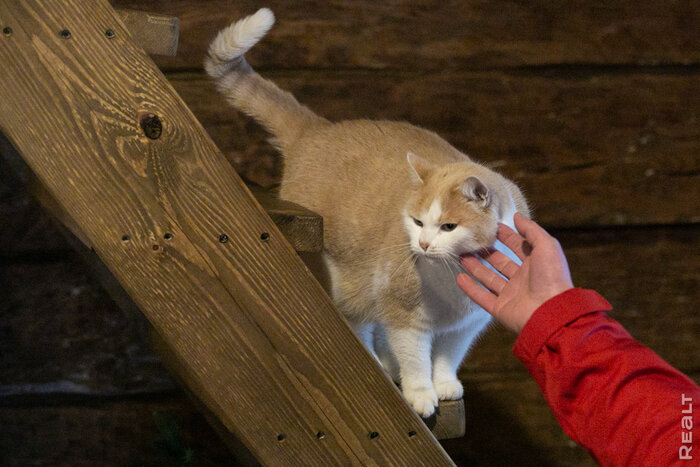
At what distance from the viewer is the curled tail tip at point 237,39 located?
119cm

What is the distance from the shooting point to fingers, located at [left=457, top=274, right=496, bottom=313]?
3.25ft

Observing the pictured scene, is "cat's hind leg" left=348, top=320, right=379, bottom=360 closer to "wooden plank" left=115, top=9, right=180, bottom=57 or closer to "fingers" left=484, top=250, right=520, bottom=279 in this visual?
"fingers" left=484, top=250, right=520, bottom=279

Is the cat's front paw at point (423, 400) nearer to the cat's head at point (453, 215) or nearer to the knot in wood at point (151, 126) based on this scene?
the cat's head at point (453, 215)

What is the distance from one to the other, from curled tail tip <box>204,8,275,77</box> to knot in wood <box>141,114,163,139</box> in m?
0.47

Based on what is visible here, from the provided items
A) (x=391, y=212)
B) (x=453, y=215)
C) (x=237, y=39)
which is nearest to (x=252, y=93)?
(x=237, y=39)

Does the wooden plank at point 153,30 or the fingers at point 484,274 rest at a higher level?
the wooden plank at point 153,30

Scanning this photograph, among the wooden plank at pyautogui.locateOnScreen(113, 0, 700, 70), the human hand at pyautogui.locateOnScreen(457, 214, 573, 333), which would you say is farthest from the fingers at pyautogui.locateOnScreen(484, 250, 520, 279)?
the wooden plank at pyautogui.locateOnScreen(113, 0, 700, 70)

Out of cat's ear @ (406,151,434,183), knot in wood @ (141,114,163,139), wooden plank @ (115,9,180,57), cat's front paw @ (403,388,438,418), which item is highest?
wooden plank @ (115,9,180,57)

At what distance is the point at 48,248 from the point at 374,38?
905 mm

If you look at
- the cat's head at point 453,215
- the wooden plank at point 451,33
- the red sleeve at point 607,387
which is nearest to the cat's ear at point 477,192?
the cat's head at point 453,215

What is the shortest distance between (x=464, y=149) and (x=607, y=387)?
3.25 ft

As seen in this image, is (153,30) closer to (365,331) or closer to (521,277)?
(521,277)

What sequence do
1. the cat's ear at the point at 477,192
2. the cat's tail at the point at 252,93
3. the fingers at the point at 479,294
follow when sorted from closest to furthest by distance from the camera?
1. the fingers at the point at 479,294
2. the cat's ear at the point at 477,192
3. the cat's tail at the point at 252,93

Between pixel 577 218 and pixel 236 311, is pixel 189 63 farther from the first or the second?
pixel 577 218
